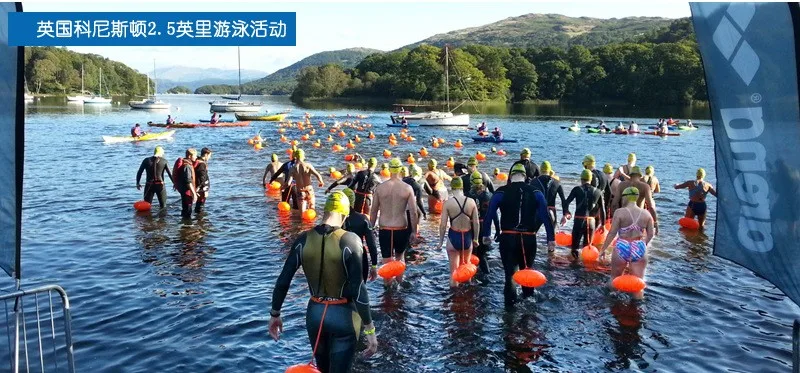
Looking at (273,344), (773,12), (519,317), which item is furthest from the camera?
(519,317)

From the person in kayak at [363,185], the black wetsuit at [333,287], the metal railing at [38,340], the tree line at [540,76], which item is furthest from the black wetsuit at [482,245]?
the tree line at [540,76]

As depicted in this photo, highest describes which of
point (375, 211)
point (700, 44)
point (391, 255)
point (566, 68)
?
point (566, 68)

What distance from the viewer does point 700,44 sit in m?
4.64

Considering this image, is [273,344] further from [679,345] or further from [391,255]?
[679,345]

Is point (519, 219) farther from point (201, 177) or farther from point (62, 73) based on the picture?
point (62, 73)

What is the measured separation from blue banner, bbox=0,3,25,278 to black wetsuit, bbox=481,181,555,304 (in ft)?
21.7

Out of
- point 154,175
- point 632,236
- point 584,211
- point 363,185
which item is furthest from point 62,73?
point 632,236

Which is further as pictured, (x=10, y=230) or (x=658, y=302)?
(x=658, y=302)

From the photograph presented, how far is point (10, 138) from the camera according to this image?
5348mm

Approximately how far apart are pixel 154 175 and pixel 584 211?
12026 millimetres

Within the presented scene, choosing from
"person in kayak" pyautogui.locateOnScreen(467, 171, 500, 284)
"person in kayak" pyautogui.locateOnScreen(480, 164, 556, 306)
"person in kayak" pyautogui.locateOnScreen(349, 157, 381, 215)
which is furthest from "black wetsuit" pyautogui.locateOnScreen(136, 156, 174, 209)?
"person in kayak" pyautogui.locateOnScreen(480, 164, 556, 306)

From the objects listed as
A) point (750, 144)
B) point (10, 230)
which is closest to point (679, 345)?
point (750, 144)

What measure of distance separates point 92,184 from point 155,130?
32963mm

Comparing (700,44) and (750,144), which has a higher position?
(700,44)
